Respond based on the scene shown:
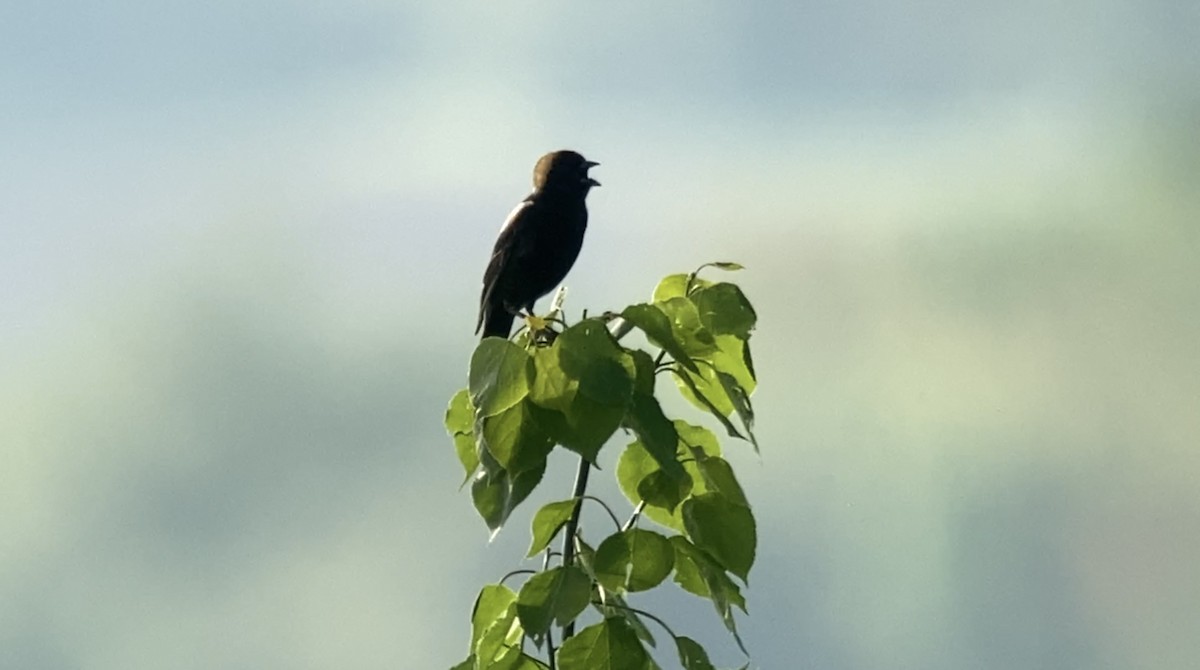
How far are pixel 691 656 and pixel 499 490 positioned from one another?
4.9 inches

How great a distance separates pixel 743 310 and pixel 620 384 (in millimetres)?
93

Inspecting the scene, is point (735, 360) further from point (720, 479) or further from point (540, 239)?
point (540, 239)

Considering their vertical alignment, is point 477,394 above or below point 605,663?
above

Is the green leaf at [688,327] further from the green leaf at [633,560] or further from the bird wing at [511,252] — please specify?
the bird wing at [511,252]

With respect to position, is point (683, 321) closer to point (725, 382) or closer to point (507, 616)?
point (725, 382)

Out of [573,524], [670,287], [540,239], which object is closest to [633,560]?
[573,524]

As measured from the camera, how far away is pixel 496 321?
1256mm

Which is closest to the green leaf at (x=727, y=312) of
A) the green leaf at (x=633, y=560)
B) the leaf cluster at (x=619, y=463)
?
the leaf cluster at (x=619, y=463)

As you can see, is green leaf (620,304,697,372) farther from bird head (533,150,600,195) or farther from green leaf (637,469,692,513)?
bird head (533,150,600,195)

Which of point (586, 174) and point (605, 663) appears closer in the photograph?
point (605, 663)

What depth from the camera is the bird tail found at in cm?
124

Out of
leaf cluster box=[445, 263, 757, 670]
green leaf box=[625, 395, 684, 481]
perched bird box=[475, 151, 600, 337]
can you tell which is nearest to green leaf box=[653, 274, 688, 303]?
leaf cluster box=[445, 263, 757, 670]

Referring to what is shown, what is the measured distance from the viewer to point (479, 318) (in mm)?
1248

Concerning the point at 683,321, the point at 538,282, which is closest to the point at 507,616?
the point at 683,321
